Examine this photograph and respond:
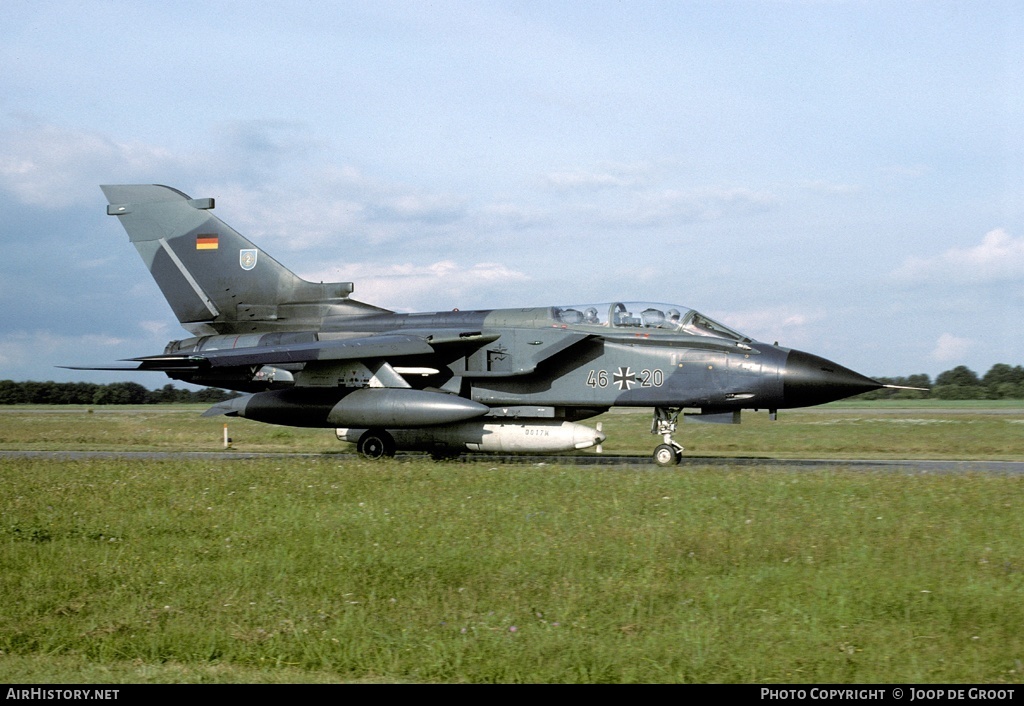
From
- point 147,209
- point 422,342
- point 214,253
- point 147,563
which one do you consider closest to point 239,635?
point 147,563

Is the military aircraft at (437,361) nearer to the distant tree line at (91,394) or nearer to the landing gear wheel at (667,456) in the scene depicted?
the landing gear wheel at (667,456)

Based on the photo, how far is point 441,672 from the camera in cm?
561

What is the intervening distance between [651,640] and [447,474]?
794 cm

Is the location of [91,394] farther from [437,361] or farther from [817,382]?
[817,382]

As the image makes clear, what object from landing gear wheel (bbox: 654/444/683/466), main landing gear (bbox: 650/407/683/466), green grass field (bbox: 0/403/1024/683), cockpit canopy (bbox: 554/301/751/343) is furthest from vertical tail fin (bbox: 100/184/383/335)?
green grass field (bbox: 0/403/1024/683)

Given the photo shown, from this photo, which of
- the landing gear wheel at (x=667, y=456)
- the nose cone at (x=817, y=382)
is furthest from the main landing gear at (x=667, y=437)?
the nose cone at (x=817, y=382)

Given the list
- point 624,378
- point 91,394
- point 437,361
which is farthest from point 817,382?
point 91,394

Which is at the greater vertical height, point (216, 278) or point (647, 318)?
point (216, 278)

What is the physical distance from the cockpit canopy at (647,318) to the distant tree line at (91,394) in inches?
1754

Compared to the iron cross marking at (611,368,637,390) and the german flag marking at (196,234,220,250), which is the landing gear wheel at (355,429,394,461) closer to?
the iron cross marking at (611,368,637,390)

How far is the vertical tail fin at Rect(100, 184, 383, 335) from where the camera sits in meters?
20.9

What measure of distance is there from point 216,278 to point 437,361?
578 cm

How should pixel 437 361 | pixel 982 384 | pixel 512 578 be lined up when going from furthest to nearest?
pixel 982 384, pixel 437 361, pixel 512 578

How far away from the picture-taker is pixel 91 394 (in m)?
62.6
